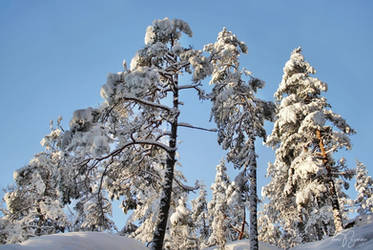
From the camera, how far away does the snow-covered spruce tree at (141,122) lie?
888 cm

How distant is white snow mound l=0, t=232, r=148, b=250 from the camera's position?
7.18 m

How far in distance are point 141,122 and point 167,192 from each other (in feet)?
9.93

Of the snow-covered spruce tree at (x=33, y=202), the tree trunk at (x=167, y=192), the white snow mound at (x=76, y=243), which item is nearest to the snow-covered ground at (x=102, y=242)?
the white snow mound at (x=76, y=243)

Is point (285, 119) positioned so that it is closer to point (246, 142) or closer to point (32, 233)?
point (246, 142)

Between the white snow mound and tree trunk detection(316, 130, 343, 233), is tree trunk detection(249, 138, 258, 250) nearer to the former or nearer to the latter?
tree trunk detection(316, 130, 343, 233)

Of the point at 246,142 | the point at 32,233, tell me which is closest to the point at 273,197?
the point at 246,142

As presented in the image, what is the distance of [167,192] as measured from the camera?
10094 mm

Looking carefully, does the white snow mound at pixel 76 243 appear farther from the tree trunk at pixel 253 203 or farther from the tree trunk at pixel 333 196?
the tree trunk at pixel 333 196

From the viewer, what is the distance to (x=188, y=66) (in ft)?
37.3

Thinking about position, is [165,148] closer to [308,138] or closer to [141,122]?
[141,122]

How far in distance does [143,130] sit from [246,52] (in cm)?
973
